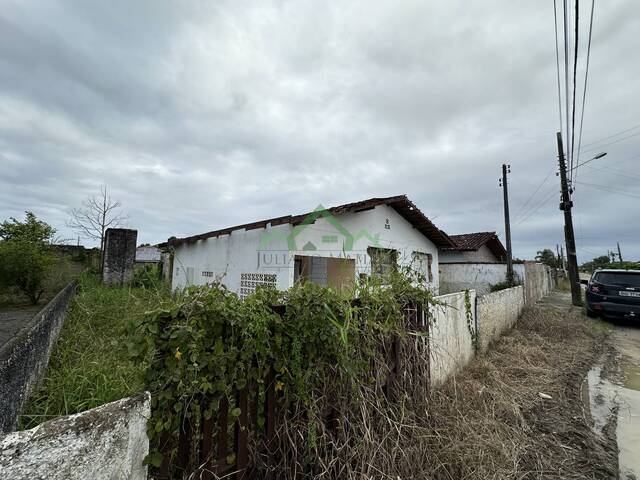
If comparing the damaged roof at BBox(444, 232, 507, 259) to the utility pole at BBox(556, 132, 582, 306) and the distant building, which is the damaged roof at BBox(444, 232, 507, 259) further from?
the utility pole at BBox(556, 132, 582, 306)

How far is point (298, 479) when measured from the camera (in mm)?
1935

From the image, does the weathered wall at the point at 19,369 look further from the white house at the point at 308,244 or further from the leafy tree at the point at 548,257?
the leafy tree at the point at 548,257

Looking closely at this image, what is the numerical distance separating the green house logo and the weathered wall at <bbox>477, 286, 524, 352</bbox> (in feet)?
9.82

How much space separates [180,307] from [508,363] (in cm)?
527

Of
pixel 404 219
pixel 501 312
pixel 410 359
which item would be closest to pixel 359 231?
pixel 404 219

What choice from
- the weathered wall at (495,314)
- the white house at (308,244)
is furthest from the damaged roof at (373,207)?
the weathered wall at (495,314)

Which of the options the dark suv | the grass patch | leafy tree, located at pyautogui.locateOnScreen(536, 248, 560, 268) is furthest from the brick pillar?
leafy tree, located at pyautogui.locateOnScreen(536, 248, 560, 268)

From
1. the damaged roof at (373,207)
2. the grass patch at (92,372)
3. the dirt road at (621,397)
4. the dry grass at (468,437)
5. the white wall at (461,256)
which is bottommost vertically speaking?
the dirt road at (621,397)

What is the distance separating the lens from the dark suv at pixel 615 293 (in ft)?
26.2

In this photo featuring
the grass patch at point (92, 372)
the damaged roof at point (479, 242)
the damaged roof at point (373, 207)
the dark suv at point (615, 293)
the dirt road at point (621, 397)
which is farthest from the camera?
the damaged roof at point (479, 242)

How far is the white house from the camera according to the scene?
7.52 m

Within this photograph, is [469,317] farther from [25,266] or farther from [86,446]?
[25,266]

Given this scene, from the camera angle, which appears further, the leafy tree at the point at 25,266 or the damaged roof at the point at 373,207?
the damaged roof at the point at 373,207

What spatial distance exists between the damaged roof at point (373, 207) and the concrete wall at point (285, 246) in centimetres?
25
